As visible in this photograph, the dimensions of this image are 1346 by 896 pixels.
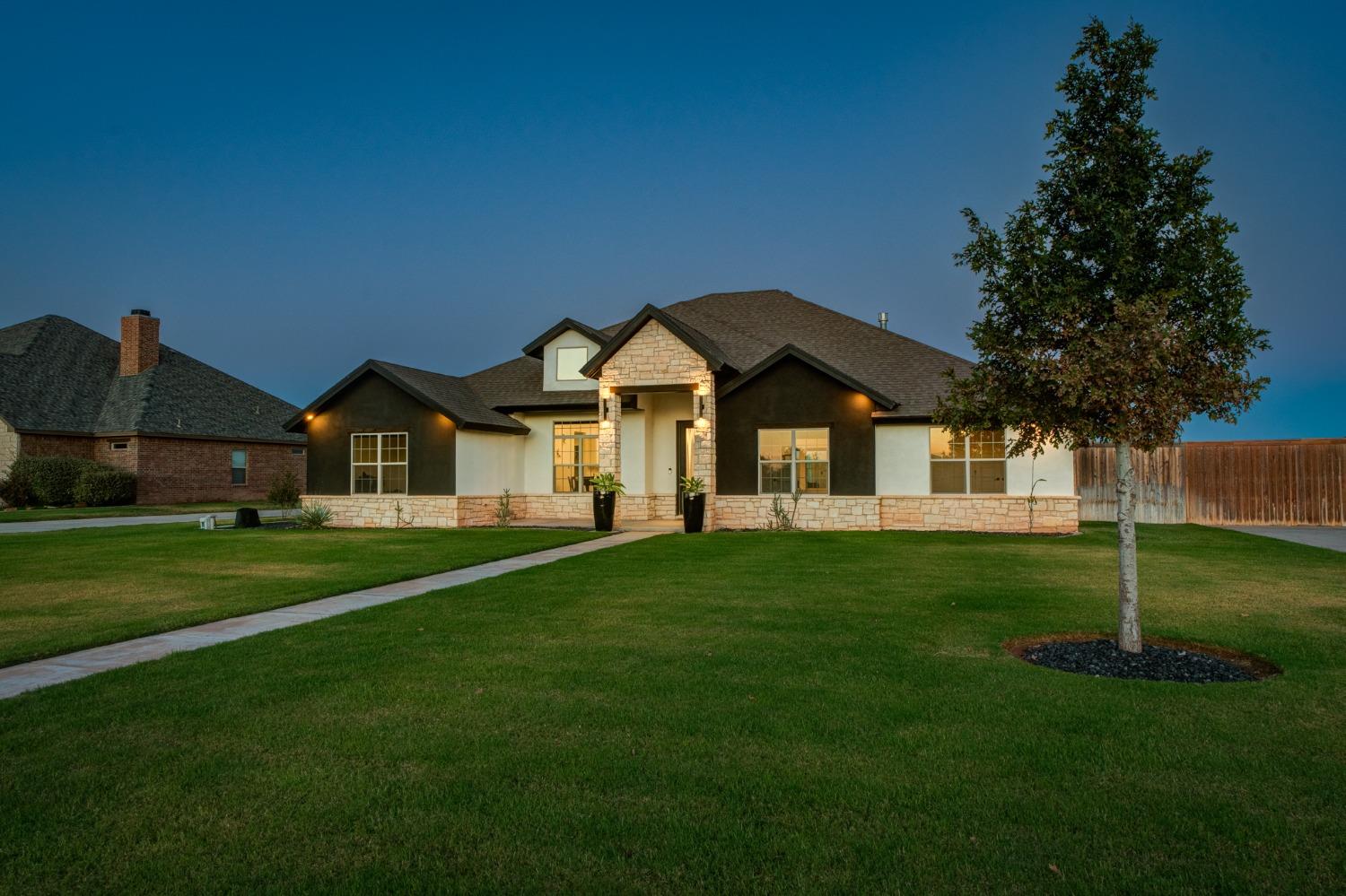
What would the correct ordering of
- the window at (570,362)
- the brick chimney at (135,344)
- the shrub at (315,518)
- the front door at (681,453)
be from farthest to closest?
the brick chimney at (135,344)
the window at (570,362)
the front door at (681,453)
the shrub at (315,518)

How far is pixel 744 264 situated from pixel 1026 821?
3197cm

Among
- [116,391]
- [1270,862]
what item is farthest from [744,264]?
[1270,862]

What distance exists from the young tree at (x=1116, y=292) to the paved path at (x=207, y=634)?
7124 millimetres

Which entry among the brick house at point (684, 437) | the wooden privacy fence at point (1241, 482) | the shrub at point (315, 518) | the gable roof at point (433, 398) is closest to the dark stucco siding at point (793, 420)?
the brick house at point (684, 437)

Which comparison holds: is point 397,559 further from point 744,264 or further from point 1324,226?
point 1324,226

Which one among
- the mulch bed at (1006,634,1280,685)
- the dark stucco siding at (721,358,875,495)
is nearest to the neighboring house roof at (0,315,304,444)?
the dark stucco siding at (721,358,875,495)

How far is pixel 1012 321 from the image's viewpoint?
279 inches

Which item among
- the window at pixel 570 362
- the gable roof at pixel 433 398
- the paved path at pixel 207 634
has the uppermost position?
the window at pixel 570 362

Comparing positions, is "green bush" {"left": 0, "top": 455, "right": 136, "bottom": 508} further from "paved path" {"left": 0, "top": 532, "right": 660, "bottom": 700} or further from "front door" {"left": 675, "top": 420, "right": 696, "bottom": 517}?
"paved path" {"left": 0, "top": 532, "right": 660, "bottom": 700}

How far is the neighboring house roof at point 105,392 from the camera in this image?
99.2 feet

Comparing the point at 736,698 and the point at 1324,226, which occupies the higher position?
the point at 1324,226

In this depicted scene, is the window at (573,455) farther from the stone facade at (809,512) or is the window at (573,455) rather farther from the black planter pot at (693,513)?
the black planter pot at (693,513)

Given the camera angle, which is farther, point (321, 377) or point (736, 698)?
point (321, 377)

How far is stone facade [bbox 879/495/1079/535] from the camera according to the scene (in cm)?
1883
